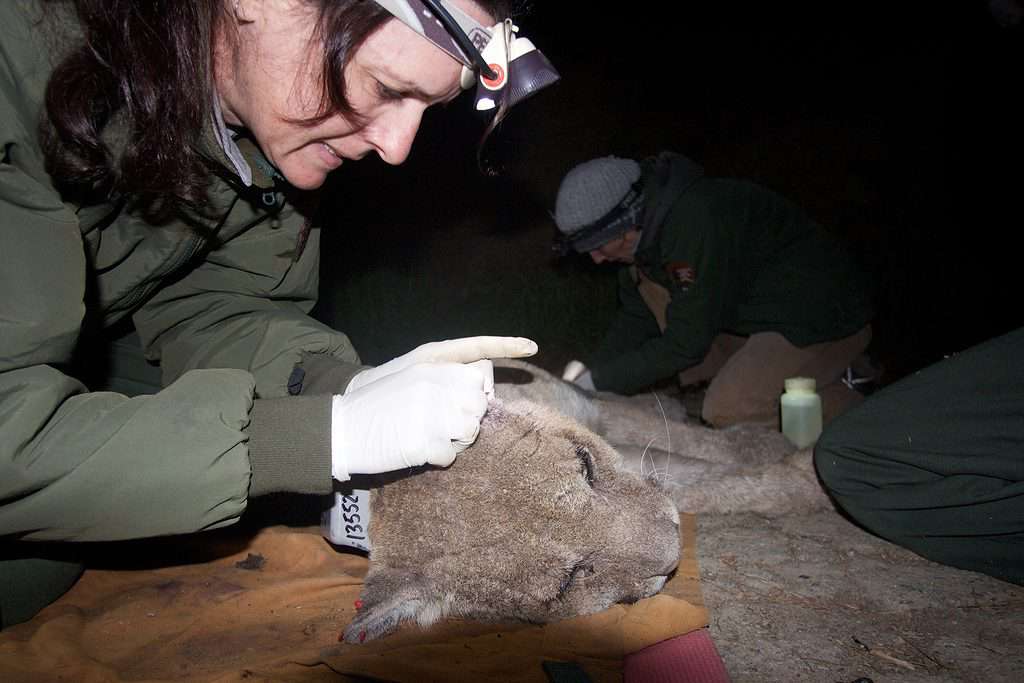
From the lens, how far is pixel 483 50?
7.92 feet

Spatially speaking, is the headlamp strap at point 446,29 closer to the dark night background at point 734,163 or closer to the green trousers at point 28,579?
the green trousers at point 28,579

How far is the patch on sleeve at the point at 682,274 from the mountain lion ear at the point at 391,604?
3704mm

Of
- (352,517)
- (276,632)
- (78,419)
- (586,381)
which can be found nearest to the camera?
(78,419)

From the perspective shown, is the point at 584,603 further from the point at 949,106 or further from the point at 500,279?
the point at 949,106

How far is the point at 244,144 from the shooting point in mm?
2852

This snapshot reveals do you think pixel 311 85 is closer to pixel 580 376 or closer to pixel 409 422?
pixel 409 422

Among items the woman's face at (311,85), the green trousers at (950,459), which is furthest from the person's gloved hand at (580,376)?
the woman's face at (311,85)

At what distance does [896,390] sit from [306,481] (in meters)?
2.47

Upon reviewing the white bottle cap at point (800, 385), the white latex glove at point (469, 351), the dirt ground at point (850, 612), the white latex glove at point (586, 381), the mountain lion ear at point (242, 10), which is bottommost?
the white latex glove at point (586, 381)

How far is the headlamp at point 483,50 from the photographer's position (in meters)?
2.17

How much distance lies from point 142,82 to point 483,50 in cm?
111

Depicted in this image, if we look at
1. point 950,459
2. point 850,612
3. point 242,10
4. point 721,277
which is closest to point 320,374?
point 242,10

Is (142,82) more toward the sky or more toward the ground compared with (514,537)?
more toward the sky

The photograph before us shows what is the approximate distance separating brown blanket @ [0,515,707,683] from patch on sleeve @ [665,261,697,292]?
2.76 meters
